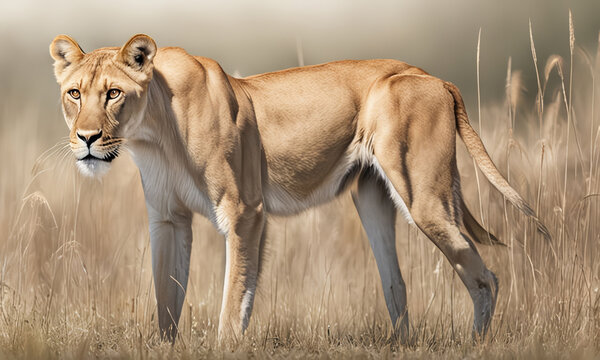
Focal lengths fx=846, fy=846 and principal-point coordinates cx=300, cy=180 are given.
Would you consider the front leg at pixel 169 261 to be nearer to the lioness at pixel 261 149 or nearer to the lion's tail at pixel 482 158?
the lioness at pixel 261 149

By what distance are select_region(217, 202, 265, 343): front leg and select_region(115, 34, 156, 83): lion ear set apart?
1034 millimetres

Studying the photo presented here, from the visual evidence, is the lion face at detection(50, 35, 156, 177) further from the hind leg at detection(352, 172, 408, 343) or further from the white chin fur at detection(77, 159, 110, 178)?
the hind leg at detection(352, 172, 408, 343)

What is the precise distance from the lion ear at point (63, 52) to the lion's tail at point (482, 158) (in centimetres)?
270

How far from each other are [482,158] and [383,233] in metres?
0.97

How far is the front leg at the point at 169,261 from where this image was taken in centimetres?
607

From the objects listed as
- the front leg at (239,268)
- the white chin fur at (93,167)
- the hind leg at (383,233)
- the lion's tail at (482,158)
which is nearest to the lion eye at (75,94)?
the white chin fur at (93,167)

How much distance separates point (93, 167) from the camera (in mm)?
5371

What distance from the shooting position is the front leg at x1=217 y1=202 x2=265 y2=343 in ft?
18.7

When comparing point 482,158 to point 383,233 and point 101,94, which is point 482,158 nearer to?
point 383,233

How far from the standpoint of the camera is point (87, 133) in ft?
17.1

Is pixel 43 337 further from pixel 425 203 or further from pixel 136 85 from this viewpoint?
pixel 425 203

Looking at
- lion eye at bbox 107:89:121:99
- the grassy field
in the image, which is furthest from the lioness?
the grassy field

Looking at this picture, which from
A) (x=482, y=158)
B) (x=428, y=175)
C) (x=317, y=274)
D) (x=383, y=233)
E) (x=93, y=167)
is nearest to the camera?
(x=93, y=167)

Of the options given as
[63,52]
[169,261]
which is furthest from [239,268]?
[63,52]
